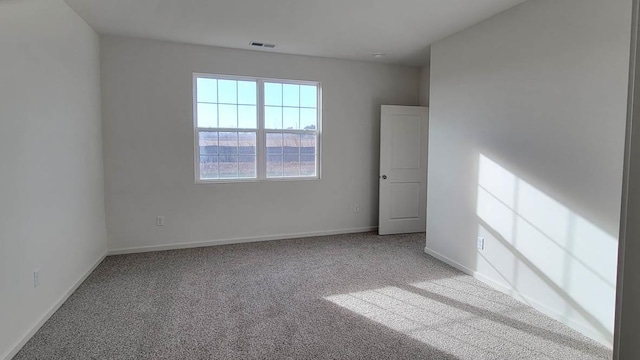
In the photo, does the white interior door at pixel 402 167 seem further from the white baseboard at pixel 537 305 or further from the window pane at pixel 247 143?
the window pane at pixel 247 143

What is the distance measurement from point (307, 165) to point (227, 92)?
1471 mm

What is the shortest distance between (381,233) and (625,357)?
4.84 meters

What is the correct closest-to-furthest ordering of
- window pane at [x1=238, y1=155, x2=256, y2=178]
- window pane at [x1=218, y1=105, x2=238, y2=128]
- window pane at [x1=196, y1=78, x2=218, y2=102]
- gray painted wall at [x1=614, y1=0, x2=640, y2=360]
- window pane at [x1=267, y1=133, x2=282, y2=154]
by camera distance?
gray painted wall at [x1=614, y1=0, x2=640, y2=360]
window pane at [x1=196, y1=78, x2=218, y2=102]
window pane at [x1=218, y1=105, x2=238, y2=128]
window pane at [x1=238, y1=155, x2=256, y2=178]
window pane at [x1=267, y1=133, x2=282, y2=154]

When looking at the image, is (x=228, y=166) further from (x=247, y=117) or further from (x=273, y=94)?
(x=273, y=94)

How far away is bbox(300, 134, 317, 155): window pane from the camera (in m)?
5.12

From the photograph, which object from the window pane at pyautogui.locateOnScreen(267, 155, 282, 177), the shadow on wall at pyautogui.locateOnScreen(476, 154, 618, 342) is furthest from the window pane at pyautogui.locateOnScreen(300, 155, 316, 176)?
the shadow on wall at pyautogui.locateOnScreen(476, 154, 618, 342)

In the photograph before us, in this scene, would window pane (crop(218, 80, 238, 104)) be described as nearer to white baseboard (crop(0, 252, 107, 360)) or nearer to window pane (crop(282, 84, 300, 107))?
window pane (crop(282, 84, 300, 107))

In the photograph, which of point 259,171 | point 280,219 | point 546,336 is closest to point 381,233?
point 280,219

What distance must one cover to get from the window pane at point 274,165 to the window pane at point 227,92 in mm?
888

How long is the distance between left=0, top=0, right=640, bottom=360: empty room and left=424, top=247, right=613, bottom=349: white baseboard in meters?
0.02

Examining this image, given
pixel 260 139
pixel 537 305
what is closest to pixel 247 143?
pixel 260 139

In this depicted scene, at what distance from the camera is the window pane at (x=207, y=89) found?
4574mm

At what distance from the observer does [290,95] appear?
5016mm

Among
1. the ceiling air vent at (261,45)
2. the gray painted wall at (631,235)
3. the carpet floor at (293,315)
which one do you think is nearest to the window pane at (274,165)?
the carpet floor at (293,315)
